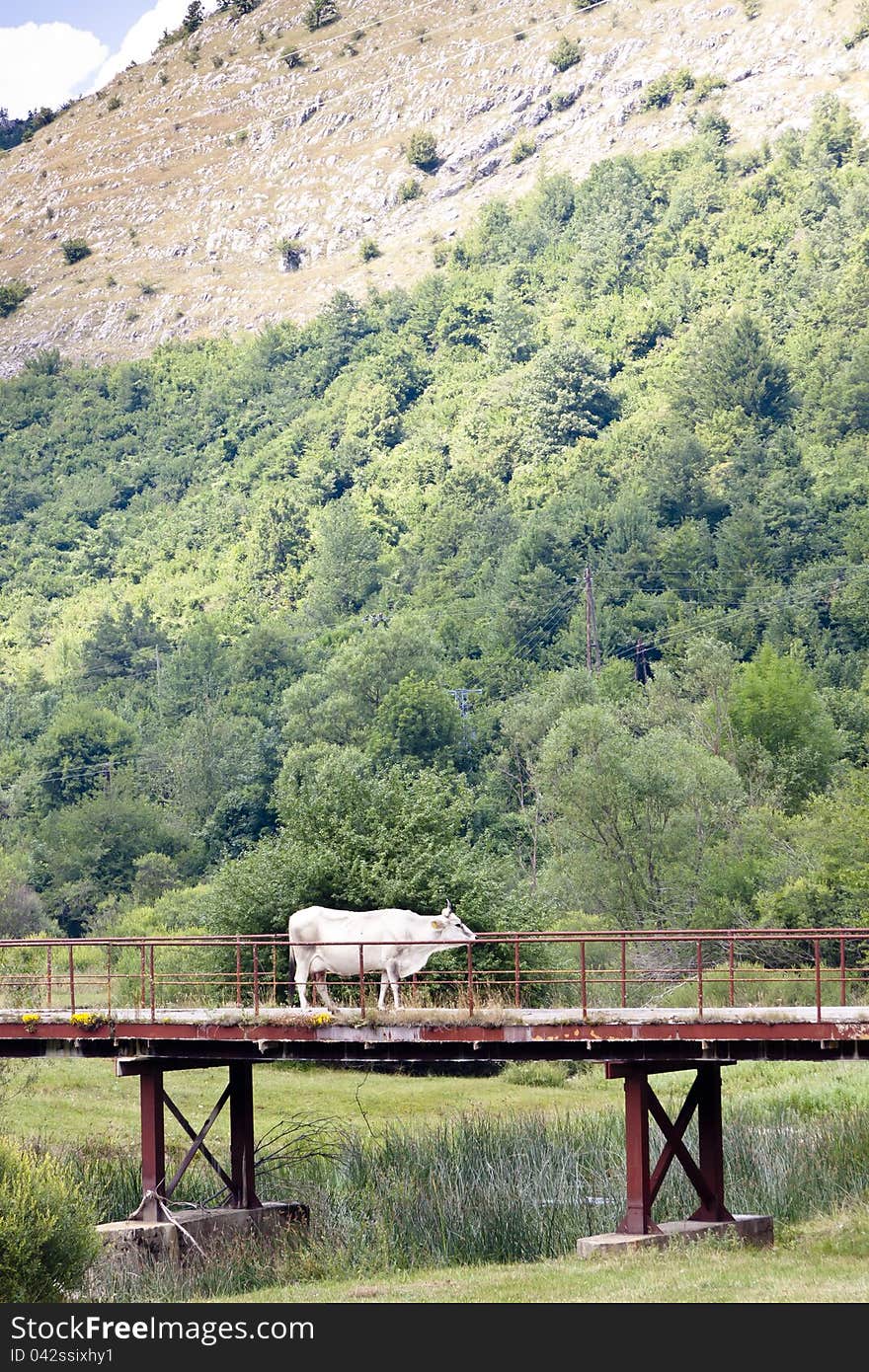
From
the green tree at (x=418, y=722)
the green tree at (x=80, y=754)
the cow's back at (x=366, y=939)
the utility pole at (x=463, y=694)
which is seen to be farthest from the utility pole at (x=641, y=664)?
the cow's back at (x=366, y=939)

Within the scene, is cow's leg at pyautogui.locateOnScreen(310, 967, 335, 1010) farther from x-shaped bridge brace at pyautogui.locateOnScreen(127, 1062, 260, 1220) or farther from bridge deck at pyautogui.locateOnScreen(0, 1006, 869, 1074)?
x-shaped bridge brace at pyautogui.locateOnScreen(127, 1062, 260, 1220)

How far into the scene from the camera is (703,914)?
95750 millimetres

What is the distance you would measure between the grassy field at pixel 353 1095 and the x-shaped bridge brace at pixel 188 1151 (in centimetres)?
883

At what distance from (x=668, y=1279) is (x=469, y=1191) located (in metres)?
11.2

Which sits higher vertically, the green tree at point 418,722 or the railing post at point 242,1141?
the green tree at point 418,722

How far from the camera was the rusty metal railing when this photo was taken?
45844mm

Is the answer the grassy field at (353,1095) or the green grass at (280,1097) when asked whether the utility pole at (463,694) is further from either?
the green grass at (280,1097)

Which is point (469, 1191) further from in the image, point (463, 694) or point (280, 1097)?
point (463, 694)

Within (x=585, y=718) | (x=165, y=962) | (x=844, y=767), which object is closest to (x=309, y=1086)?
(x=165, y=962)

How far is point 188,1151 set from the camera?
44688 millimetres

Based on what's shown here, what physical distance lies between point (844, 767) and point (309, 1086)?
5693 centimetres

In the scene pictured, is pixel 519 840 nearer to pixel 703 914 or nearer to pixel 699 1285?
pixel 703 914

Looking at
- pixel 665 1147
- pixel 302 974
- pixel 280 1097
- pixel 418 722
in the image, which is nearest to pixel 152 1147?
pixel 302 974

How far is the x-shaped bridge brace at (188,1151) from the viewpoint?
43.1 meters
